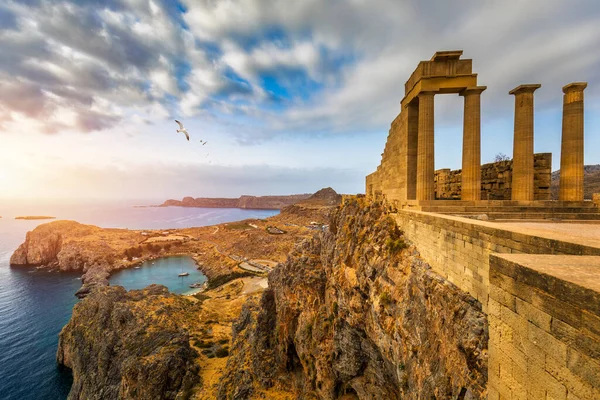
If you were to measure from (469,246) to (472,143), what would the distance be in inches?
337

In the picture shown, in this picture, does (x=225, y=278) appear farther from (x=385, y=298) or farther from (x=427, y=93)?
(x=427, y=93)

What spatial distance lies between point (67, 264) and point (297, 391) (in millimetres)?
94448

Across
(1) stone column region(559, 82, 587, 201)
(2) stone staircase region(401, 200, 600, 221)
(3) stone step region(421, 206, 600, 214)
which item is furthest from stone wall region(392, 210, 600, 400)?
(1) stone column region(559, 82, 587, 201)

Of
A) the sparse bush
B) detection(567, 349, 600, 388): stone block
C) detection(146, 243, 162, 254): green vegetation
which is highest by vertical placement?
detection(567, 349, 600, 388): stone block

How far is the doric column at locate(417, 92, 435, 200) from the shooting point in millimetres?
13852

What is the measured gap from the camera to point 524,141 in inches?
531

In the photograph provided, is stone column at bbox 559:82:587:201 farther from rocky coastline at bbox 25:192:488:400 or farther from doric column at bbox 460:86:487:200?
rocky coastline at bbox 25:192:488:400

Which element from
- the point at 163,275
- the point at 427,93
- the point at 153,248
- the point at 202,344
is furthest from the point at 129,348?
the point at 153,248

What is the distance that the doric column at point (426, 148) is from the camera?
45.4ft

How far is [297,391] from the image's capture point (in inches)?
913

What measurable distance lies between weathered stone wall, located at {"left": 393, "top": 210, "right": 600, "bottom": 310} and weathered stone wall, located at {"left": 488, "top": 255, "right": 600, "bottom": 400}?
64.4 inches

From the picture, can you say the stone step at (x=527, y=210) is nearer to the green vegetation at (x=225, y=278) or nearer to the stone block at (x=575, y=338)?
the stone block at (x=575, y=338)

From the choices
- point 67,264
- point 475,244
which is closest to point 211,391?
point 475,244

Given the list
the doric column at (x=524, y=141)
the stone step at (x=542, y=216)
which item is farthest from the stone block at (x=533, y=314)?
the doric column at (x=524, y=141)
